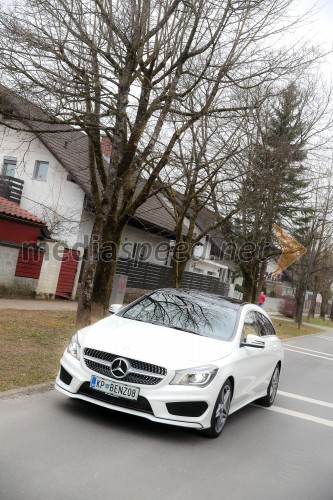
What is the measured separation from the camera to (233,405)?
6734mm

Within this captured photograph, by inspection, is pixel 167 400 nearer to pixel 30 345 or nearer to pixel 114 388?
pixel 114 388

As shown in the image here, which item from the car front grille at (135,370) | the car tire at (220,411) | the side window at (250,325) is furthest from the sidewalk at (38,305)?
the car tire at (220,411)

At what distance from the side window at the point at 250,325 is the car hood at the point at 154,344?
72 cm

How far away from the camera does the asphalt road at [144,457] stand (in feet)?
14.1

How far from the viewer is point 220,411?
20.2 ft

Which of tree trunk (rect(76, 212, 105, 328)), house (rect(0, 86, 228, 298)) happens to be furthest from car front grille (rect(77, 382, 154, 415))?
house (rect(0, 86, 228, 298))

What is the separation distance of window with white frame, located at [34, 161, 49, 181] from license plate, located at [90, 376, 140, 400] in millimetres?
20170

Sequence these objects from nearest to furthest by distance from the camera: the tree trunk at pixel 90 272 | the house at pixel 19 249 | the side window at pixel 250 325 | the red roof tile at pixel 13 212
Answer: the side window at pixel 250 325, the tree trunk at pixel 90 272, the house at pixel 19 249, the red roof tile at pixel 13 212

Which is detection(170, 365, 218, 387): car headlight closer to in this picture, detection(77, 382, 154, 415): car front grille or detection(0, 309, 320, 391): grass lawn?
detection(77, 382, 154, 415): car front grille

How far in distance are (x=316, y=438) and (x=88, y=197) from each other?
17.7 metres

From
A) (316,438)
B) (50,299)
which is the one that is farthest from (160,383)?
(50,299)

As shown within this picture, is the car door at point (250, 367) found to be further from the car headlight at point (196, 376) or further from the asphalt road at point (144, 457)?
the car headlight at point (196, 376)

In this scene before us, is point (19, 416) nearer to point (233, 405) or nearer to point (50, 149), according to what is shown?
point (233, 405)

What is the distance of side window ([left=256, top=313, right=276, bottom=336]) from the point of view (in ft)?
27.1
